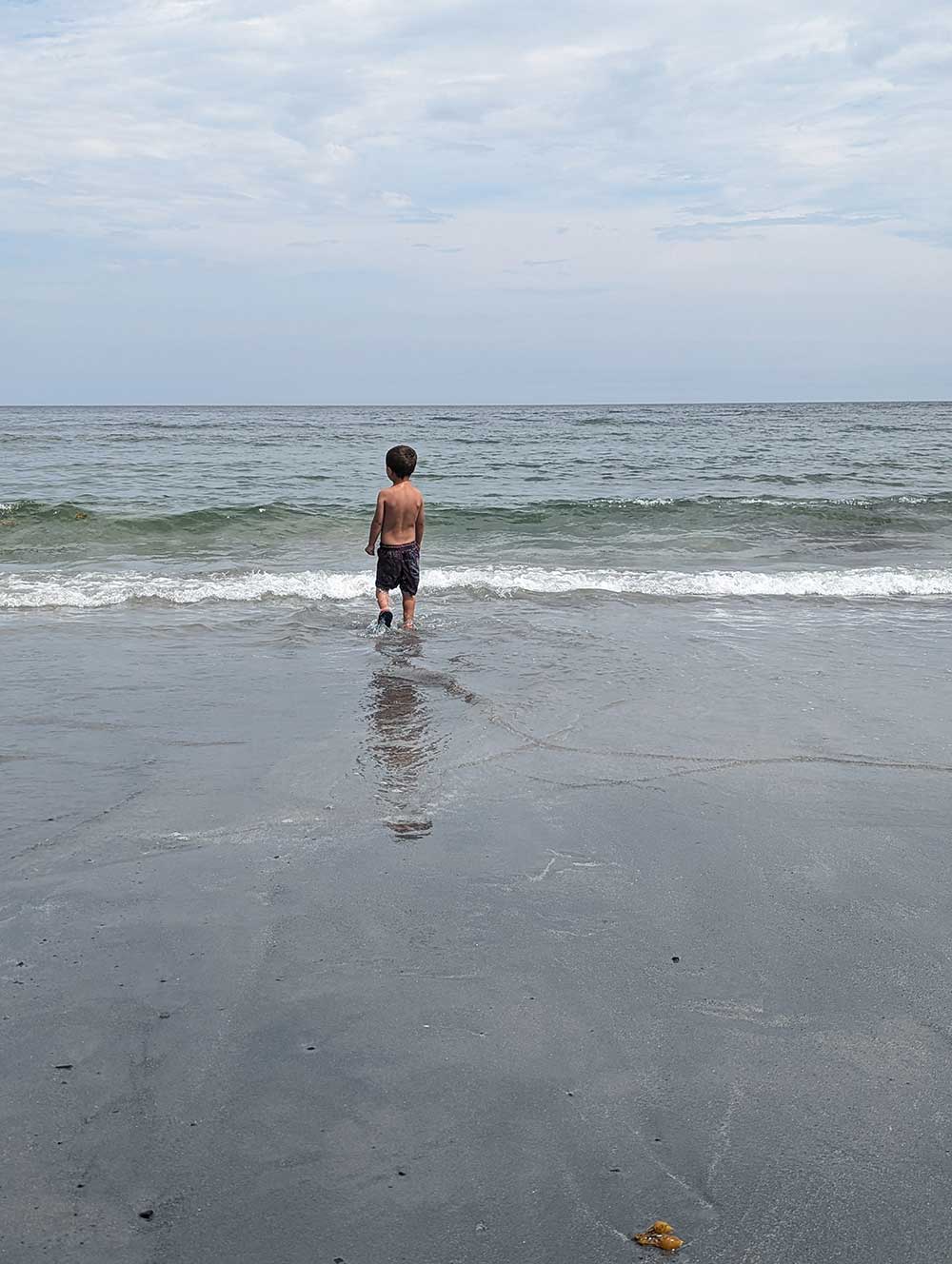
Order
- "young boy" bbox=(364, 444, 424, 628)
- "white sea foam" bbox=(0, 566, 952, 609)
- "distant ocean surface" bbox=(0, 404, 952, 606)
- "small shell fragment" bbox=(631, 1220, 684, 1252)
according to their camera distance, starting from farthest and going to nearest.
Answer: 1. "distant ocean surface" bbox=(0, 404, 952, 606)
2. "white sea foam" bbox=(0, 566, 952, 609)
3. "young boy" bbox=(364, 444, 424, 628)
4. "small shell fragment" bbox=(631, 1220, 684, 1252)

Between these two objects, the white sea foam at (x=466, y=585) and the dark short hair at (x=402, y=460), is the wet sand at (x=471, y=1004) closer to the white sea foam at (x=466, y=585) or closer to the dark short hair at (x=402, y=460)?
the dark short hair at (x=402, y=460)

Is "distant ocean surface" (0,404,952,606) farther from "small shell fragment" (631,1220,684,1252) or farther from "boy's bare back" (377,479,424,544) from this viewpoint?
"small shell fragment" (631,1220,684,1252)

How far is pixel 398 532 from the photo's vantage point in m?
9.09

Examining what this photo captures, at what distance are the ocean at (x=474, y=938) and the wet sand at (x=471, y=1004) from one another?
11 millimetres

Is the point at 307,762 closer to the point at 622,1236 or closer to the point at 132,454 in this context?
the point at 622,1236

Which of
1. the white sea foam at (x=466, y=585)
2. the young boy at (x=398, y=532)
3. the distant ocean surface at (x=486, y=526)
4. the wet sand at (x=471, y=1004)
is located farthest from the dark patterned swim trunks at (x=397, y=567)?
the wet sand at (x=471, y=1004)

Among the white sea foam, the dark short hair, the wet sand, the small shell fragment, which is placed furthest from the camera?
the white sea foam

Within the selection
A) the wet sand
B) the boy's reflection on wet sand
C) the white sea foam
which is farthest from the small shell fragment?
the white sea foam

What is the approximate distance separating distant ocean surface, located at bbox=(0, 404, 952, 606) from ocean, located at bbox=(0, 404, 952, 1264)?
1.79m

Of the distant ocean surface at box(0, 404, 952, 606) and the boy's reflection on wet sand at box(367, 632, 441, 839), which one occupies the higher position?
the distant ocean surface at box(0, 404, 952, 606)

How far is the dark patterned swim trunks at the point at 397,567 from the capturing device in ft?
29.6

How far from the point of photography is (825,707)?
243 inches

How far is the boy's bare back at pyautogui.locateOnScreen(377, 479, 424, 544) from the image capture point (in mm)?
A: 9016

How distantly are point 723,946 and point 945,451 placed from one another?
1310 inches
